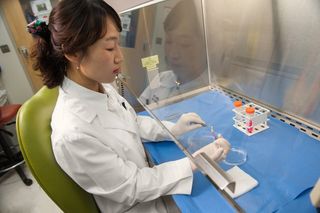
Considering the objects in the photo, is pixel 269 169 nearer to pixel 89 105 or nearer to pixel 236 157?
pixel 236 157

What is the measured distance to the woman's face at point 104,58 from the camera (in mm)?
773

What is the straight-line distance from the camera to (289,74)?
982 millimetres

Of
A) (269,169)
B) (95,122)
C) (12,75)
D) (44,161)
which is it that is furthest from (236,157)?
(12,75)

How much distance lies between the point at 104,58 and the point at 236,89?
0.87 m

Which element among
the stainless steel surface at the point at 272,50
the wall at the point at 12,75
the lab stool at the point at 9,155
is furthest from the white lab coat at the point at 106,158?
the wall at the point at 12,75

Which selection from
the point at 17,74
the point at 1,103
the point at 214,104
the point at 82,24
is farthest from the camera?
the point at 17,74

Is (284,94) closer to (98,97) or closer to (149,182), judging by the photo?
Answer: (149,182)

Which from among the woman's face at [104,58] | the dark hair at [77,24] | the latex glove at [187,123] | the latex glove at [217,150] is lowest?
the latex glove at [187,123]

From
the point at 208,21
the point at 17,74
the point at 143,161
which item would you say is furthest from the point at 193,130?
the point at 17,74

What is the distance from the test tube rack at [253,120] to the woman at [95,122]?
0.24 metres

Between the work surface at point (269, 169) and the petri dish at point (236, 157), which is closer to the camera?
the work surface at point (269, 169)

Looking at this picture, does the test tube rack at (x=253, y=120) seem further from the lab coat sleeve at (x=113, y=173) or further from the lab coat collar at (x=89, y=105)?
the lab coat collar at (x=89, y=105)

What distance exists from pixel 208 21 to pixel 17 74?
8.10 ft

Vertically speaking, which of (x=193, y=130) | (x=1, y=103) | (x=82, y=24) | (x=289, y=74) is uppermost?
(x=82, y=24)
